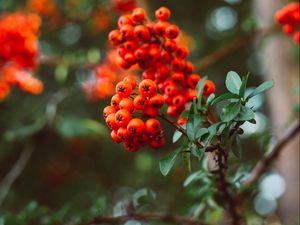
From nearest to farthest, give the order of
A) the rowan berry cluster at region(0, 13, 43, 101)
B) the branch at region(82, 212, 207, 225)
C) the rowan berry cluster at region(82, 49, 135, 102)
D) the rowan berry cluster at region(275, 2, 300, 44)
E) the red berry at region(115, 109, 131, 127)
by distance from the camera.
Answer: the red berry at region(115, 109, 131, 127), the branch at region(82, 212, 207, 225), the rowan berry cluster at region(275, 2, 300, 44), the rowan berry cluster at region(0, 13, 43, 101), the rowan berry cluster at region(82, 49, 135, 102)

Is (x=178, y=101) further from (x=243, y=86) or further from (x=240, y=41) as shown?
(x=240, y=41)

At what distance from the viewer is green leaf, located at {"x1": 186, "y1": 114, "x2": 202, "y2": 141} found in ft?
4.35

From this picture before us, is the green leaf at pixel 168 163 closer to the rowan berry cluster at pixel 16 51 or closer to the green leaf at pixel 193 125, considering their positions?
the green leaf at pixel 193 125

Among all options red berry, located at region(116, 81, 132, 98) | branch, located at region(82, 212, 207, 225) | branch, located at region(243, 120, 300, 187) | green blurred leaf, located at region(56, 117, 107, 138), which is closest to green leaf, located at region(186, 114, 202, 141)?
red berry, located at region(116, 81, 132, 98)

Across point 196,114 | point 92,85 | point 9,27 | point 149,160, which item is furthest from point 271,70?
point 196,114

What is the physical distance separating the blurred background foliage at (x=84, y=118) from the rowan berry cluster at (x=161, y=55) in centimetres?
156

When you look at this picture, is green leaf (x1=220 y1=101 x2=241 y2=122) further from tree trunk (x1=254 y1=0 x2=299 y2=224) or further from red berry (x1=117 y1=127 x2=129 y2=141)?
tree trunk (x1=254 y1=0 x2=299 y2=224)

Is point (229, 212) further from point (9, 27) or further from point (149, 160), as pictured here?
point (9, 27)

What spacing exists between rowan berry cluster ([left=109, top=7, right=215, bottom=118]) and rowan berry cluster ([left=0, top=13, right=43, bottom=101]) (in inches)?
82.4

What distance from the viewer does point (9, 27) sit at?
11.7 ft

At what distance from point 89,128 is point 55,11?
7.22 ft

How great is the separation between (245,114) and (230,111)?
1.8 inches

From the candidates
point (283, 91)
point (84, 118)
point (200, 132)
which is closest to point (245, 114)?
point (200, 132)

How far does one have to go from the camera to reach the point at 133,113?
56.2 inches
